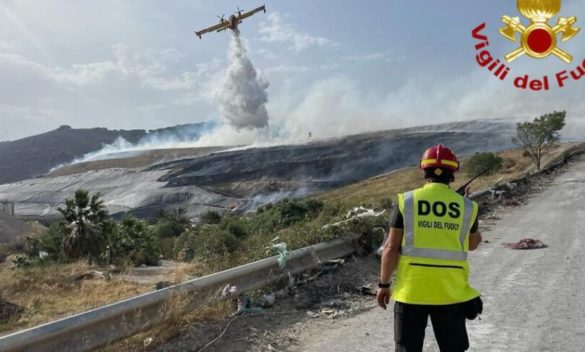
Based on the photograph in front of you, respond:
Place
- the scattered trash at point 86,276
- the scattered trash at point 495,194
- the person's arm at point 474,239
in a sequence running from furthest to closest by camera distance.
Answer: the scattered trash at point 86,276, the scattered trash at point 495,194, the person's arm at point 474,239

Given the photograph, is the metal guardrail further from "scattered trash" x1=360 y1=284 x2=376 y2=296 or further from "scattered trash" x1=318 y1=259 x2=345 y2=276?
"scattered trash" x1=360 y1=284 x2=376 y2=296

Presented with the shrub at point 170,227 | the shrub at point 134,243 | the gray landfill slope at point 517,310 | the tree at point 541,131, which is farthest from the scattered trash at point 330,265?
the shrub at point 170,227

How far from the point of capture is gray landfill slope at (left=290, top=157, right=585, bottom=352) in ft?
16.6

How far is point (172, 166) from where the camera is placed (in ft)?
383

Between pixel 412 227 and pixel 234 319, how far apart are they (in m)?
3.23

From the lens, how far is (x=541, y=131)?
4172 centimetres

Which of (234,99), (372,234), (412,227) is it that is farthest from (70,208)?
(234,99)

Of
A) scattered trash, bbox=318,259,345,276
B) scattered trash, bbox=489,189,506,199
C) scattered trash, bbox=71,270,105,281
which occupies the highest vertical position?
scattered trash, bbox=318,259,345,276

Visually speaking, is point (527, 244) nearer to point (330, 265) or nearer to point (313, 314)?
point (330, 265)

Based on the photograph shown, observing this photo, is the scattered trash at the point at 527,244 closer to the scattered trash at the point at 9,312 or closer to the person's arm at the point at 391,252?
the person's arm at the point at 391,252

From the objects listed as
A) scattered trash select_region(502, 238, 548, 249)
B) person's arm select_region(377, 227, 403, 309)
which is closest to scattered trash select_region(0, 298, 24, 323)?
scattered trash select_region(502, 238, 548, 249)

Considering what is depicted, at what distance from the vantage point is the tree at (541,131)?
41031mm

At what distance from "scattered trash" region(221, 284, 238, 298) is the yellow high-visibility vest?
3108mm

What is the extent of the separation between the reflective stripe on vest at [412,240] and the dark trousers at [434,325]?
30 centimetres
